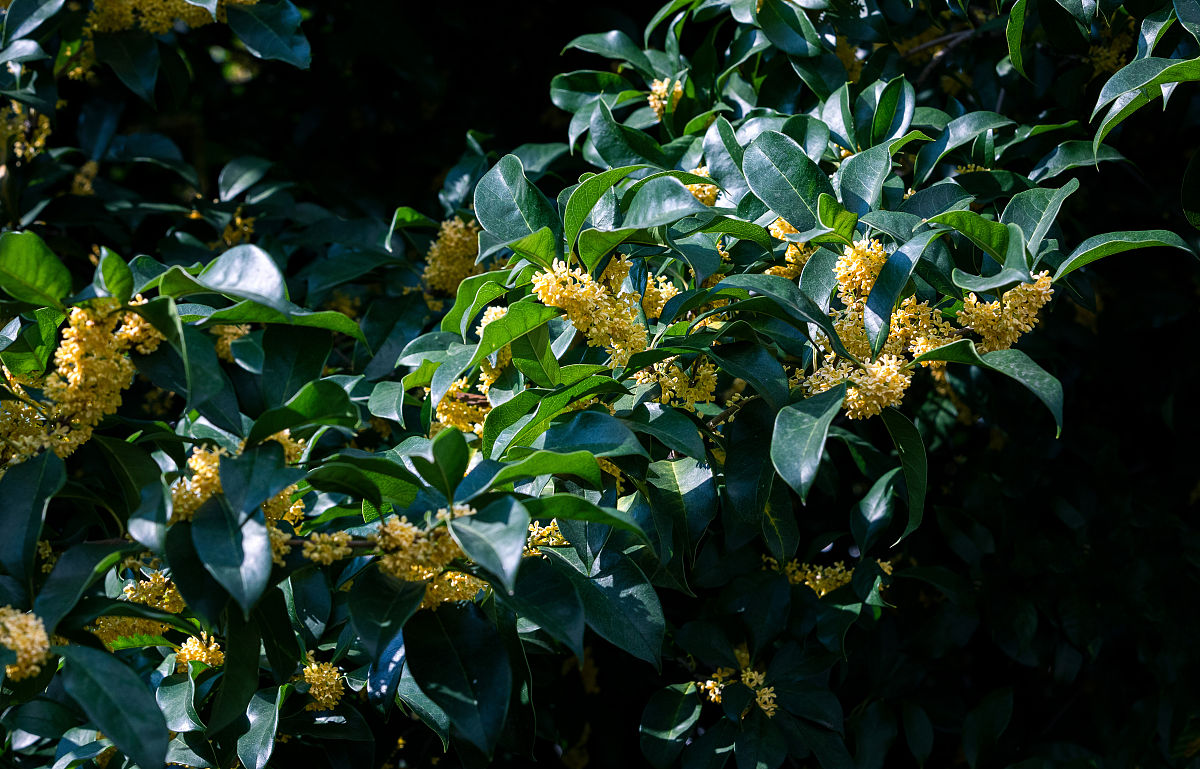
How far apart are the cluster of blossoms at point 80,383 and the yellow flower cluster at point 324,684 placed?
0.51 metres

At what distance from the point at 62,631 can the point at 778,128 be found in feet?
4.72

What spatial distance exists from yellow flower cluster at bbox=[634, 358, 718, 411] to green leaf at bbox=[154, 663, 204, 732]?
0.88 meters

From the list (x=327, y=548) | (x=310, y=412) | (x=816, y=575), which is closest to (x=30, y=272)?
(x=310, y=412)

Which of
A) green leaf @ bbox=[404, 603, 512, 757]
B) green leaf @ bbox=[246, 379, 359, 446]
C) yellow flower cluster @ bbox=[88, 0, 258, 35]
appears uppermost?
yellow flower cluster @ bbox=[88, 0, 258, 35]

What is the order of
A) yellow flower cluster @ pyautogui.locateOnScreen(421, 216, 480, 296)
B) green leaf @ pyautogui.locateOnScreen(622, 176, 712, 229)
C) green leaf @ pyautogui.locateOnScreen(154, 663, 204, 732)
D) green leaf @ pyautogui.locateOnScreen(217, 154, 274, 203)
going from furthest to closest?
1. green leaf @ pyautogui.locateOnScreen(217, 154, 274, 203)
2. yellow flower cluster @ pyautogui.locateOnScreen(421, 216, 480, 296)
3. green leaf @ pyautogui.locateOnScreen(154, 663, 204, 732)
4. green leaf @ pyautogui.locateOnScreen(622, 176, 712, 229)

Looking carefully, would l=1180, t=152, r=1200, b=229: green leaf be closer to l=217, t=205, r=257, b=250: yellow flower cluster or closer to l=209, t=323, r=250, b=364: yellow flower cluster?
l=209, t=323, r=250, b=364: yellow flower cluster

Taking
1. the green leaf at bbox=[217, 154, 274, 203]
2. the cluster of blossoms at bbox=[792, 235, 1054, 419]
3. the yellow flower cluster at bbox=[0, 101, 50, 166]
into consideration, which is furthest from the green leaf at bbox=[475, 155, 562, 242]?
the yellow flower cluster at bbox=[0, 101, 50, 166]

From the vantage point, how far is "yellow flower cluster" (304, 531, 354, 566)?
116cm

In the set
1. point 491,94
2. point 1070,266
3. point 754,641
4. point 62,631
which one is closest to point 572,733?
point 754,641

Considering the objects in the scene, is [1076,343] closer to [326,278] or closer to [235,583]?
[326,278]

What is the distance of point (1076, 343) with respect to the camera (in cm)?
259

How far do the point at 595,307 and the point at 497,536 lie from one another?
423mm

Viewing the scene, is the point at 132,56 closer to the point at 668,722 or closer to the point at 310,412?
the point at 310,412

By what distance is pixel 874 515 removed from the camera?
1.98 metres
